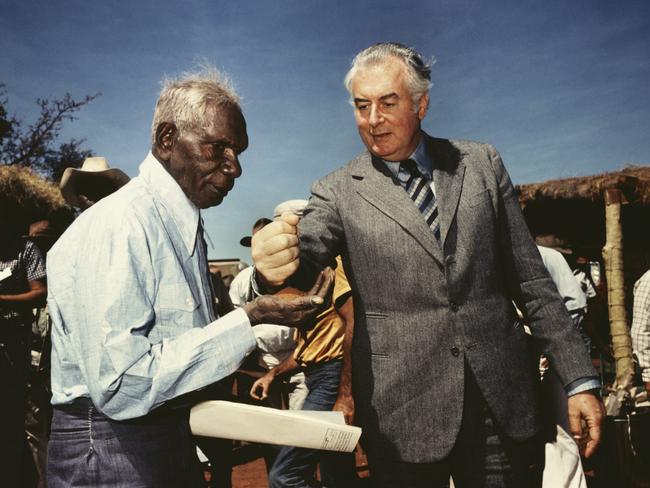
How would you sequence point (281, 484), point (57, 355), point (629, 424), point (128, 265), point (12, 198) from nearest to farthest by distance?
1. point (128, 265)
2. point (57, 355)
3. point (281, 484)
4. point (629, 424)
5. point (12, 198)

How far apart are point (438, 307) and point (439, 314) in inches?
1.1

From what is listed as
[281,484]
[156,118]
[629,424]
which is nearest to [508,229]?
[156,118]

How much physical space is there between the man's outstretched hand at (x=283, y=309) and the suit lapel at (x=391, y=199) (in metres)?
0.56

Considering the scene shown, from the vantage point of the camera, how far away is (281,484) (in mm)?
3355

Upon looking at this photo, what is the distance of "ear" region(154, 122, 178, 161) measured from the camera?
5.97ft

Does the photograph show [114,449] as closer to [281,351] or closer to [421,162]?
[421,162]

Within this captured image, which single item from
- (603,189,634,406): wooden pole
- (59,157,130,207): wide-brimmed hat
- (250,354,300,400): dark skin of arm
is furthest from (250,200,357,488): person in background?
(603,189,634,406): wooden pole

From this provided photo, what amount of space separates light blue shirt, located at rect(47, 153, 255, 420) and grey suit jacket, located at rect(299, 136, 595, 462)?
0.46 metres

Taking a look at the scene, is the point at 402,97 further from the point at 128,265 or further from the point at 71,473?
the point at 71,473

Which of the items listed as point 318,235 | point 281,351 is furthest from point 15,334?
point 318,235

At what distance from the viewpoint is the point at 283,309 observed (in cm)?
151

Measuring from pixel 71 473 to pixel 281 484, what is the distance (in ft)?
6.89

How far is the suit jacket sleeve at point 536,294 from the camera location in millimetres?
1959

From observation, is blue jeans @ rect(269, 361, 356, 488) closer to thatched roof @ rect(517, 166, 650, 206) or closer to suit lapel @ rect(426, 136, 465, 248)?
suit lapel @ rect(426, 136, 465, 248)
